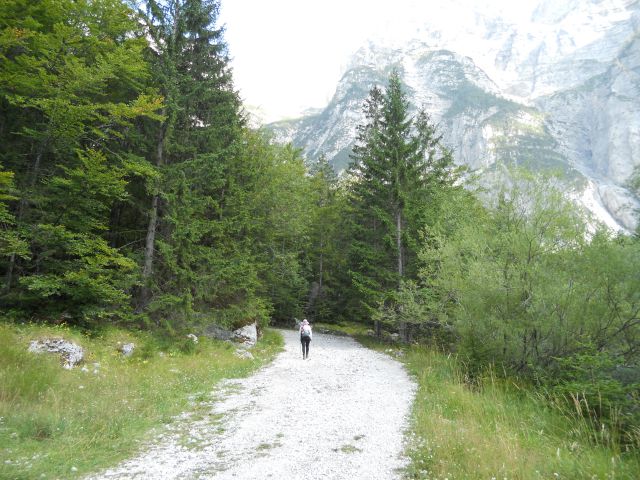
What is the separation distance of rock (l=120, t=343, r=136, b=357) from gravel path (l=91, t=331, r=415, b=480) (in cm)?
351

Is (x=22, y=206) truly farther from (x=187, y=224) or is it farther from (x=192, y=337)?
(x=192, y=337)

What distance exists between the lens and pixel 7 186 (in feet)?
35.6

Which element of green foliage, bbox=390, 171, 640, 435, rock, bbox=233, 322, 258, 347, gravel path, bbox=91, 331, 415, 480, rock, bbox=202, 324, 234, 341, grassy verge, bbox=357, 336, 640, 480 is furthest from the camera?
rock, bbox=233, 322, 258, 347

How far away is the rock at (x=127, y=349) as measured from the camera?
40.8 feet

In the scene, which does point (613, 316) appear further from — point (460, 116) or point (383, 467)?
point (460, 116)

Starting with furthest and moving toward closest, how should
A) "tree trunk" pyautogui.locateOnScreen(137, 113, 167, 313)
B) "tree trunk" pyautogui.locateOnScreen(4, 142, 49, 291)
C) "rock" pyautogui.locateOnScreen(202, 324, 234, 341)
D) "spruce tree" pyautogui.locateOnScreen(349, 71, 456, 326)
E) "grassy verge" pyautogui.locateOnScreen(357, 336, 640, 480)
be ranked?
"spruce tree" pyautogui.locateOnScreen(349, 71, 456, 326), "rock" pyautogui.locateOnScreen(202, 324, 234, 341), "tree trunk" pyautogui.locateOnScreen(137, 113, 167, 313), "tree trunk" pyautogui.locateOnScreen(4, 142, 49, 291), "grassy verge" pyautogui.locateOnScreen(357, 336, 640, 480)

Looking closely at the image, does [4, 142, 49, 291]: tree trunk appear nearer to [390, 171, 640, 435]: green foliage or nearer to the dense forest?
the dense forest

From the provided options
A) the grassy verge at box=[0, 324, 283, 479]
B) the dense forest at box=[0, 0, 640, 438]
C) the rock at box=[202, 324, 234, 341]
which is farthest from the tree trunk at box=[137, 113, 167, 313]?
the rock at box=[202, 324, 234, 341]

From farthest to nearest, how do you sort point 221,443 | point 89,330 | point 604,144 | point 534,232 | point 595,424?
point 604,144, point 89,330, point 534,232, point 595,424, point 221,443

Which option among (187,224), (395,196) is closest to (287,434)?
(187,224)

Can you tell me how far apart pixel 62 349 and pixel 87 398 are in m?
2.86

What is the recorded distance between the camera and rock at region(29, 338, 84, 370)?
9938 mm

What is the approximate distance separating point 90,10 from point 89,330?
11.4 meters

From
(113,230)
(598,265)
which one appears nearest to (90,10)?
(113,230)
